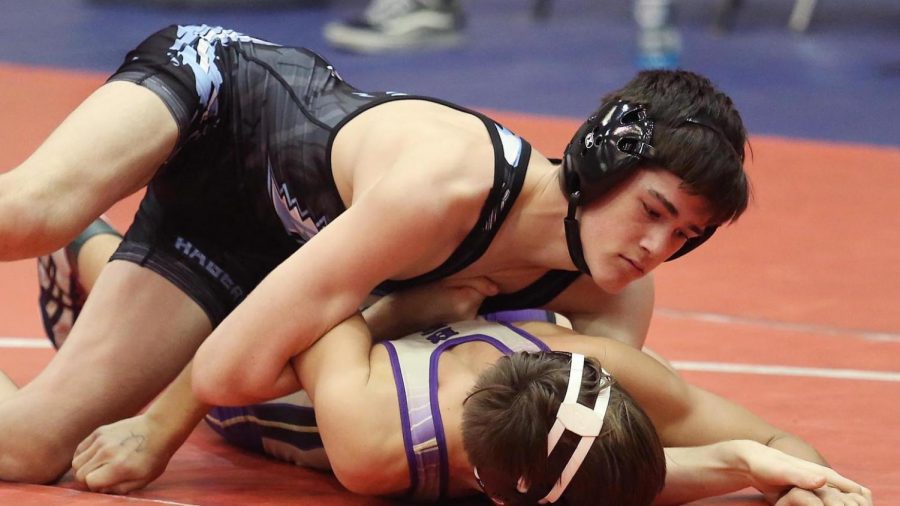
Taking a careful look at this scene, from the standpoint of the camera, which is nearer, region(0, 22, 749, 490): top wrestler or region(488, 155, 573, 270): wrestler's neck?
region(0, 22, 749, 490): top wrestler

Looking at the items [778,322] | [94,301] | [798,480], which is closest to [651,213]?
[798,480]

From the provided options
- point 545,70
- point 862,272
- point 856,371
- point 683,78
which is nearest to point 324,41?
point 545,70

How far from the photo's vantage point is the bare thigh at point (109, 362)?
10.6 ft

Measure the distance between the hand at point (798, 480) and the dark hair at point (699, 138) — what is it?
1.55ft

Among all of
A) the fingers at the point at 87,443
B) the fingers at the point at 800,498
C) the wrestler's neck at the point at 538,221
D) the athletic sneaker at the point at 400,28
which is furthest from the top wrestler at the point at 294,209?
the athletic sneaker at the point at 400,28

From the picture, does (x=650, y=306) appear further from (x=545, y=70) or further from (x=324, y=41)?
(x=324, y=41)

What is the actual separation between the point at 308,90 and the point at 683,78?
93 cm

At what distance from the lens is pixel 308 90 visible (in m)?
3.36

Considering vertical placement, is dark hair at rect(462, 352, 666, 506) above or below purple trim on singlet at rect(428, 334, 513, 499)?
above

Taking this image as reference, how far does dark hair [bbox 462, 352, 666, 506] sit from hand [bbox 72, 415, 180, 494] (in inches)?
31.2

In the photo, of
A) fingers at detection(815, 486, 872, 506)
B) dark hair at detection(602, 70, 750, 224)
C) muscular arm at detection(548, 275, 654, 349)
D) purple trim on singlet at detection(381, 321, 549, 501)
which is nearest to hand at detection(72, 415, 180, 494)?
purple trim on singlet at detection(381, 321, 549, 501)

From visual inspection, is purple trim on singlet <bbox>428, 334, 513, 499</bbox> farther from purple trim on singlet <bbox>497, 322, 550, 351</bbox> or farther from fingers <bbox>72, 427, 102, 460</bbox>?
fingers <bbox>72, 427, 102, 460</bbox>

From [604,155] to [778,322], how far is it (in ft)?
5.97

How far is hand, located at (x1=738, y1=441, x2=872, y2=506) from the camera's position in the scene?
109 inches
